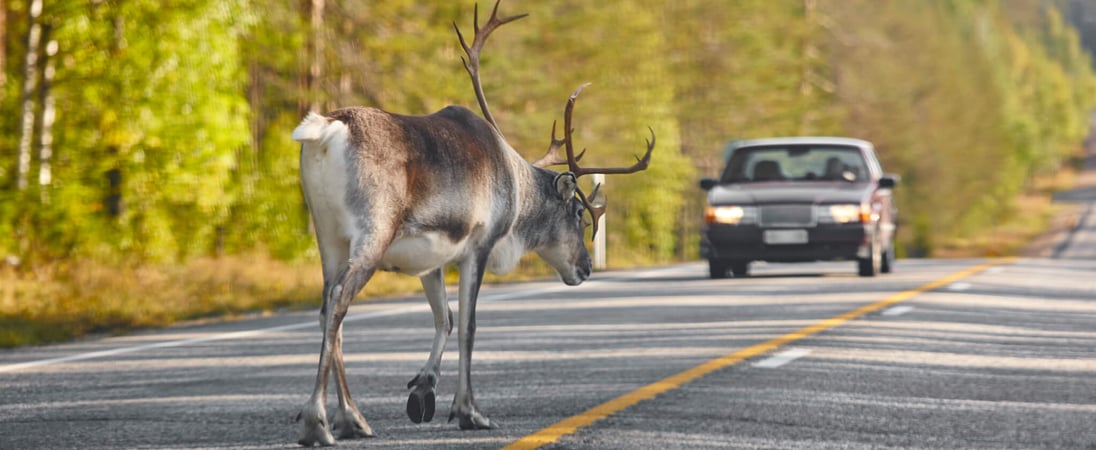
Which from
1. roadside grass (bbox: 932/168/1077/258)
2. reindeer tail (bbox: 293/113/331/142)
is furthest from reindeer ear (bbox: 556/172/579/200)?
roadside grass (bbox: 932/168/1077/258)

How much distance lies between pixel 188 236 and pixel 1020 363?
1647 cm

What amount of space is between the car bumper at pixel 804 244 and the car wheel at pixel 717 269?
94 cm

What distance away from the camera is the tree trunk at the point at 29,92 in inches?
826

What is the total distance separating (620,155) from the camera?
5397 cm

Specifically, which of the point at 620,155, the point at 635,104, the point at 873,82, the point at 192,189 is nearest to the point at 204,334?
the point at 192,189

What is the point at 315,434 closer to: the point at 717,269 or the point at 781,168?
the point at 717,269

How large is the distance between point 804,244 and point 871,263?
1.42 metres

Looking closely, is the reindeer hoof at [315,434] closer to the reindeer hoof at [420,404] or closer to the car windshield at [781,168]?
the reindeer hoof at [420,404]

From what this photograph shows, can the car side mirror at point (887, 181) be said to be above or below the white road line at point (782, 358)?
above

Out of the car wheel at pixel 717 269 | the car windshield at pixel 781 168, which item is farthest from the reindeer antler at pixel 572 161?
the car wheel at pixel 717 269

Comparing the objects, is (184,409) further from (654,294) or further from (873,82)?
(873,82)

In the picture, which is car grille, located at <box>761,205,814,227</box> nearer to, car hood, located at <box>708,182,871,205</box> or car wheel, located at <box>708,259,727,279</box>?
car hood, located at <box>708,182,871,205</box>

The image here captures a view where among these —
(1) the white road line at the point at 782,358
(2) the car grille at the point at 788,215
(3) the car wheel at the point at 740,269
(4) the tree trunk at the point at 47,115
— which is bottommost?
(1) the white road line at the point at 782,358

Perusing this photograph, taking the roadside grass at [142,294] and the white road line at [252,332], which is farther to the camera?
the roadside grass at [142,294]
